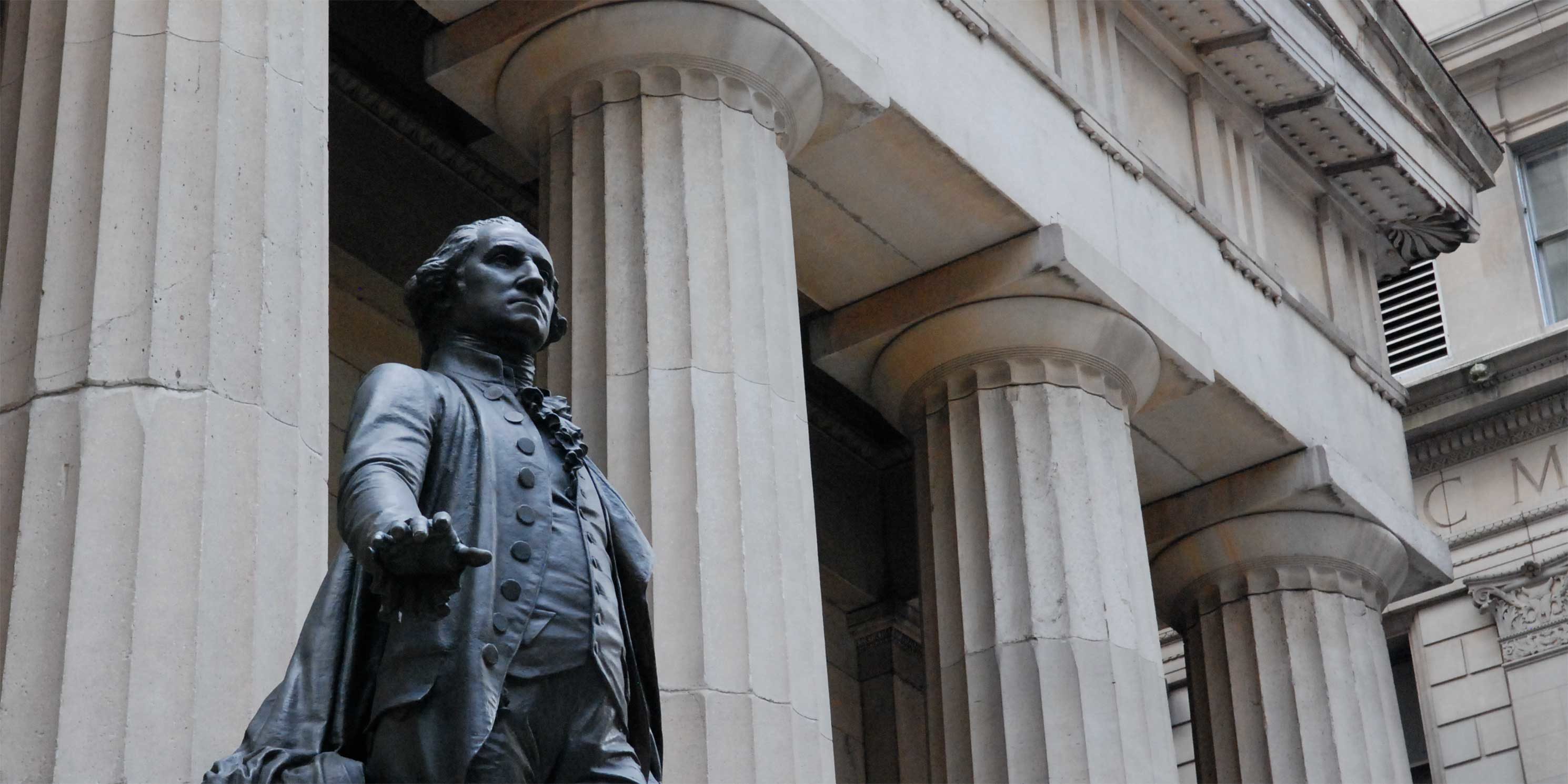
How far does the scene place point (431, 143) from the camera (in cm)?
2056

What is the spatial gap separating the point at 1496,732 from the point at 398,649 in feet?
76.0

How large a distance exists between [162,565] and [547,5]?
6.53 meters

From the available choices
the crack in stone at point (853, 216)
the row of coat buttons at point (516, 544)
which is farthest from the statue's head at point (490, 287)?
the crack in stone at point (853, 216)

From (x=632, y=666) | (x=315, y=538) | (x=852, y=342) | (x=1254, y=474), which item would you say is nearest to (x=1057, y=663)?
(x=852, y=342)

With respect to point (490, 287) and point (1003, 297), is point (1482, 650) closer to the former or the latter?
point (1003, 297)

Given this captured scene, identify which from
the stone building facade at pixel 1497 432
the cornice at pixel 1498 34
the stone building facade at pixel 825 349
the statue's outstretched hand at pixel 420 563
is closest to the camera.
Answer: the statue's outstretched hand at pixel 420 563

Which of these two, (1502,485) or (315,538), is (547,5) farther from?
(1502,485)

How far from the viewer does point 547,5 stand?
16.0m

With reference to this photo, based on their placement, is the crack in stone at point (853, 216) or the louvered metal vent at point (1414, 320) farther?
the louvered metal vent at point (1414, 320)

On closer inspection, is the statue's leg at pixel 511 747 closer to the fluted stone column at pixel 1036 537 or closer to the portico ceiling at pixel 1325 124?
the fluted stone column at pixel 1036 537

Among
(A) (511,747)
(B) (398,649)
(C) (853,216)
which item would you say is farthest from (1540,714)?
(B) (398,649)

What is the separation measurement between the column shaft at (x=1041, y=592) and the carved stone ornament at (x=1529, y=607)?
386 inches

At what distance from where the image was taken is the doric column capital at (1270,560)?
22453 millimetres

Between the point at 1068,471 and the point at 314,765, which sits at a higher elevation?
the point at 1068,471
